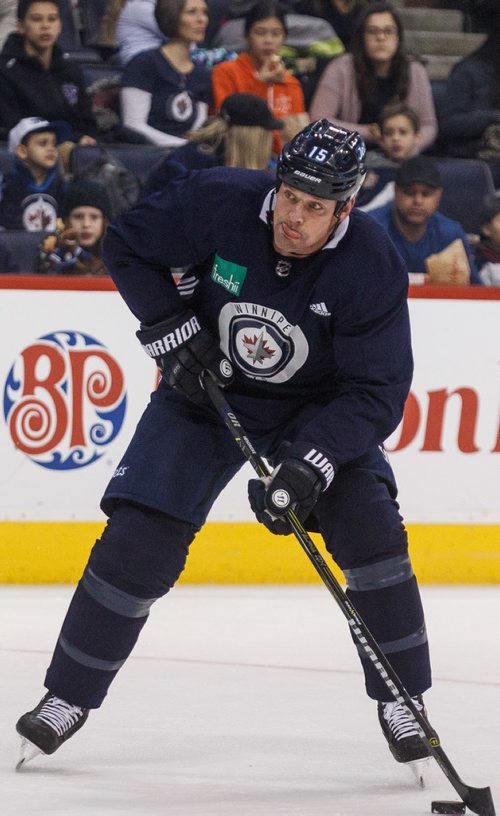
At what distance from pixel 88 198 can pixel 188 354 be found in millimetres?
2230

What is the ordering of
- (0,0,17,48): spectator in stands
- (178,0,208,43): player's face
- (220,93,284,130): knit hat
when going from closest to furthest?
(220,93,284,130): knit hat
(178,0,208,43): player's face
(0,0,17,48): spectator in stands

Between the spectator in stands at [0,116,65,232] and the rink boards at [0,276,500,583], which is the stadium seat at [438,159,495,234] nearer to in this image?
the rink boards at [0,276,500,583]

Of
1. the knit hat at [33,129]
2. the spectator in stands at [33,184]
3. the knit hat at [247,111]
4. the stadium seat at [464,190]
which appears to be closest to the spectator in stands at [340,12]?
the stadium seat at [464,190]

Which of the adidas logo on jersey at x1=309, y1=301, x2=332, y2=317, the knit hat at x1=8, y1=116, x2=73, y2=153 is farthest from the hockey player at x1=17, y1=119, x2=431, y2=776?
the knit hat at x1=8, y1=116, x2=73, y2=153

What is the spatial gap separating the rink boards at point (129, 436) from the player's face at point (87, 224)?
366 mm

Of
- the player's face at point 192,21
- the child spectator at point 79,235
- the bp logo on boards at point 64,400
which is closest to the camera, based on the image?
the bp logo on boards at point 64,400

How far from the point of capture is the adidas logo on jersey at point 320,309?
2.65 meters

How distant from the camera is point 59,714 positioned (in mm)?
2721

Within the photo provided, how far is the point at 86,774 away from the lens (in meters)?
Answer: 2.72

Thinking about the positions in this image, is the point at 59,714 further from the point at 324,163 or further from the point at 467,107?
the point at 467,107

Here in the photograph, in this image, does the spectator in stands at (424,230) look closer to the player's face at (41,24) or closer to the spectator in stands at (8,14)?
the player's face at (41,24)

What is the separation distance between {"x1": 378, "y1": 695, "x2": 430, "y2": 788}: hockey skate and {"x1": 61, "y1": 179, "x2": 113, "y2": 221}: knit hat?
2.53 meters

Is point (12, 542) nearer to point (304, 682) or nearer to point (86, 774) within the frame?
point (304, 682)

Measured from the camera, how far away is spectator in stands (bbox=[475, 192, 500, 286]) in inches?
204
